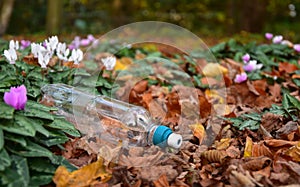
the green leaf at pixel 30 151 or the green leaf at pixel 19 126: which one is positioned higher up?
the green leaf at pixel 19 126

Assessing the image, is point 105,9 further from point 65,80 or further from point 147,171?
point 147,171

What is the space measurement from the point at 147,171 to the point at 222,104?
133 cm

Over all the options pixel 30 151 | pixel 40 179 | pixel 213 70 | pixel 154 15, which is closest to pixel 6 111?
pixel 30 151

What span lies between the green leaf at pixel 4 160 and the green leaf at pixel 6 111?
0.47 feet

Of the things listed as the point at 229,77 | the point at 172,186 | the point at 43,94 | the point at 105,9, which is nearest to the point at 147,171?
the point at 172,186

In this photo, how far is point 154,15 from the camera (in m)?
13.7

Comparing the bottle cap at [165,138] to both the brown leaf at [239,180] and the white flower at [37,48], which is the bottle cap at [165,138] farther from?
the white flower at [37,48]

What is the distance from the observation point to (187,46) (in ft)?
16.1

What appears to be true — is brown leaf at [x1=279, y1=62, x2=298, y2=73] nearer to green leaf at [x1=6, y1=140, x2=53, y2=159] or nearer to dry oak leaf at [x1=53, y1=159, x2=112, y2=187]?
dry oak leaf at [x1=53, y1=159, x2=112, y2=187]

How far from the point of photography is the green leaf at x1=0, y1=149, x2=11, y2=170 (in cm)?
165

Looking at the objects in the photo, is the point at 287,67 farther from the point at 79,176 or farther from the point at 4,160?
the point at 4,160

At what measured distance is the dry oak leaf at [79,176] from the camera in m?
1.77

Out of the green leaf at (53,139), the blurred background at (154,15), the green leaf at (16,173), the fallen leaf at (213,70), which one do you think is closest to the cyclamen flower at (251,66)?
the fallen leaf at (213,70)

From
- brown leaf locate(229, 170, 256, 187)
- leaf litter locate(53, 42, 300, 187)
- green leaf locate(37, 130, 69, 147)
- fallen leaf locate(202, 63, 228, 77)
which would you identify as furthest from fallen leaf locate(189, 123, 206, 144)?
fallen leaf locate(202, 63, 228, 77)
